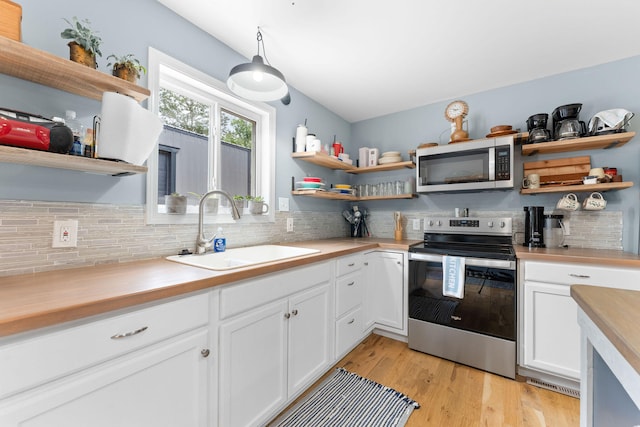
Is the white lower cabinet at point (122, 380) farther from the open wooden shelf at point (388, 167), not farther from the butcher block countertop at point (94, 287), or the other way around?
the open wooden shelf at point (388, 167)

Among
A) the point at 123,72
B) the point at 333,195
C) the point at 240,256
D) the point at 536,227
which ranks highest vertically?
the point at 123,72

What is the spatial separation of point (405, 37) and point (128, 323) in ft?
7.25

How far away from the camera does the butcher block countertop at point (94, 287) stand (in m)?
0.71

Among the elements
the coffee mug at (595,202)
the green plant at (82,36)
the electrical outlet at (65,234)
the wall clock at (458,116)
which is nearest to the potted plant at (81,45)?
the green plant at (82,36)

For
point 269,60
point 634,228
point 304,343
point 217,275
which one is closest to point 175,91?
point 269,60

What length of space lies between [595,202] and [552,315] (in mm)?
961

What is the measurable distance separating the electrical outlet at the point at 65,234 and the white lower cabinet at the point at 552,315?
2622mm

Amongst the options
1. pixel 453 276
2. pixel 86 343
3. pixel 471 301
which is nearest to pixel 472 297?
pixel 471 301

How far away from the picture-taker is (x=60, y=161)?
1044 millimetres

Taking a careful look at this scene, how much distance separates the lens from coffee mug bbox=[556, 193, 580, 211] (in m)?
2.08

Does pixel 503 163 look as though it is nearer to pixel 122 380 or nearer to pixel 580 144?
pixel 580 144

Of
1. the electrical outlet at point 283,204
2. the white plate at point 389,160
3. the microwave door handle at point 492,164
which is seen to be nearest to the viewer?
the microwave door handle at point 492,164

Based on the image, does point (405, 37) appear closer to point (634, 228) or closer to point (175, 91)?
point (175, 91)

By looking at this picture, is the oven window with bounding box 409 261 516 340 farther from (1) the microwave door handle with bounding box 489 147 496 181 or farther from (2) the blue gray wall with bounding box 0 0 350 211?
(2) the blue gray wall with bounding box 0 0 350 211
